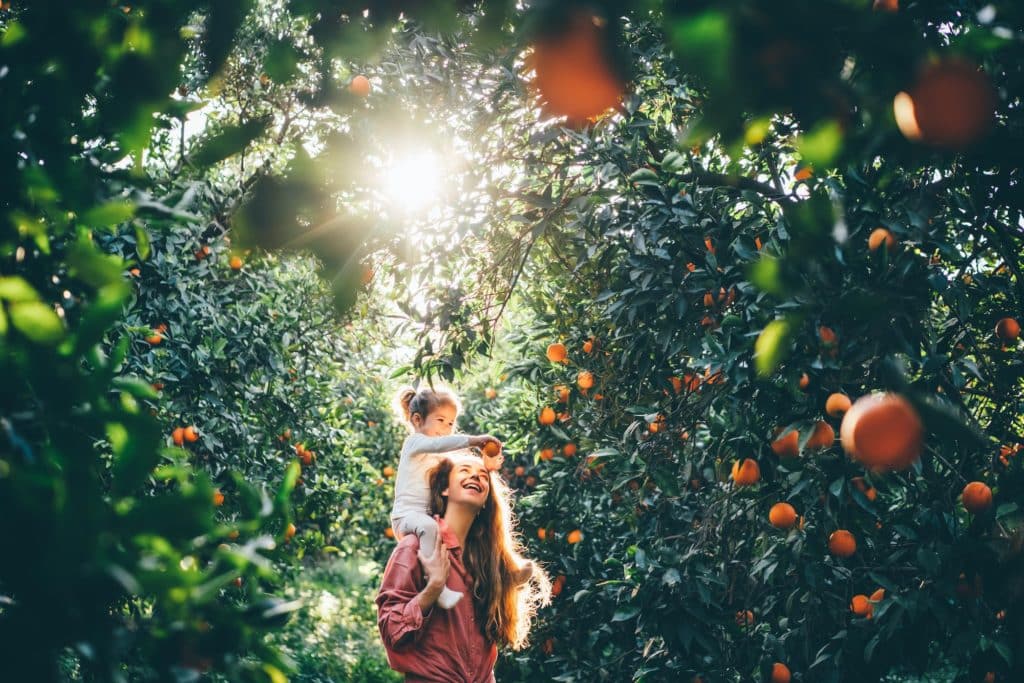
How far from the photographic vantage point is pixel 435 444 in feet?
10.2

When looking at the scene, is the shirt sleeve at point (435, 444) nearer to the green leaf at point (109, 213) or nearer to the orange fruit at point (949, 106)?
the green leaf at point (109, 213)

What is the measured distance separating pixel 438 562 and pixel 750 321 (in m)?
1.24

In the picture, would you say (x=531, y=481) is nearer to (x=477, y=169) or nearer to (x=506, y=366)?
(x=506, y=366)

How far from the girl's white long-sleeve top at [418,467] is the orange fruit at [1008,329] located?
1900 mm

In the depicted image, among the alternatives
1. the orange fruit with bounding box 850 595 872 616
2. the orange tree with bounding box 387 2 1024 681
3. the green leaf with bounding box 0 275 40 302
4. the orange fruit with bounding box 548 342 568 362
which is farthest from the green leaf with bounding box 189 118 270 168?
the orange fruit with bounding box 548 342 568 362

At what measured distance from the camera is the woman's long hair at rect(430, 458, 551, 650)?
278 centimetres

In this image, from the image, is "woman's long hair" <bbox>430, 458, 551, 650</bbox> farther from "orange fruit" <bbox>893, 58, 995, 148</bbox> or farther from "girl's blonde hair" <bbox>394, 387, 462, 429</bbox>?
"orange fruit" <bbox>893, 58, 995, 148</bbox>

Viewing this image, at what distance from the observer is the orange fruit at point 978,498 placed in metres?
2.18

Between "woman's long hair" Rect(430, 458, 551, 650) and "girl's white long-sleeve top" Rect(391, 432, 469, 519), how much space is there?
0.05m

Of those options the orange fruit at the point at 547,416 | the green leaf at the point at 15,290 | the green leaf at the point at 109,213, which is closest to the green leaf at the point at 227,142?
the green leaf at the point at 109,213

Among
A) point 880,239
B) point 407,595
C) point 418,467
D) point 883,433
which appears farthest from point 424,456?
point 883,433

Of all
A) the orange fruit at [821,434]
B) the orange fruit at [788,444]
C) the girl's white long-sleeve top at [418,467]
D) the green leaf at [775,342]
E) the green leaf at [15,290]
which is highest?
the girl's white long-sleeve top at [418,467]

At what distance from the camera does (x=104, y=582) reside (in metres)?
0.73

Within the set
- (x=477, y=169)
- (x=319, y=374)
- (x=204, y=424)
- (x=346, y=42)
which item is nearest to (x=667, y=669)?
(x=477, y=169)
